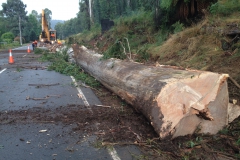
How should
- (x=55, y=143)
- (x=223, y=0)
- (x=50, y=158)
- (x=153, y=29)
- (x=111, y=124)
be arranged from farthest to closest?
(x=153, y=29)
(x=223, y=0)
(x=111, y=124)
(x=55, y=143)
(x=50, y=158)

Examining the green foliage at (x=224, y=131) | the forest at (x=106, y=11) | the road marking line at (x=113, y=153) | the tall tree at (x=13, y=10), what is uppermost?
the tall tree at (x=13, y=10)

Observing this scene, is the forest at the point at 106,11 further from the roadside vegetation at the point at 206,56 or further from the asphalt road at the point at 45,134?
the asphalt road at the point at 45,134

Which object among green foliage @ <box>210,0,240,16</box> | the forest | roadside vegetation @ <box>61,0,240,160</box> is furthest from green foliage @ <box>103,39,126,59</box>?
the forest

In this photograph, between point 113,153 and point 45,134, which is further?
point 45,134

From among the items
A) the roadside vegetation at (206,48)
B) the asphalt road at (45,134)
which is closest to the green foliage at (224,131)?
the roadside vegetation at (206,48)

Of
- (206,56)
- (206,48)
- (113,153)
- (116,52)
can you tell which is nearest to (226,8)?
(206,48)

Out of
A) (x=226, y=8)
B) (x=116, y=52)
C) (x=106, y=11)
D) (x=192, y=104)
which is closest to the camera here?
(x=192, y=104)

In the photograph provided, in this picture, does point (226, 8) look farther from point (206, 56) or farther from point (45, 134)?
point (45, 134)

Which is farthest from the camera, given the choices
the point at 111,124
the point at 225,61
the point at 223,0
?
the point at 223,0

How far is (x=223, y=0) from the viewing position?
12.0 meters

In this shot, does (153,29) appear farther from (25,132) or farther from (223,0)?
(25,132)

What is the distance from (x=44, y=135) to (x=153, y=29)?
14239 millimetres

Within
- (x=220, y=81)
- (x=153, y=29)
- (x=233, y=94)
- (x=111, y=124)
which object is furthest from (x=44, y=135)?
(x=153, y=29)

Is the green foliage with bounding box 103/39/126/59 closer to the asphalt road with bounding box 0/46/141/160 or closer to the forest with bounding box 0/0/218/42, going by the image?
the asphalt road with bounding box 0/46/141/160
